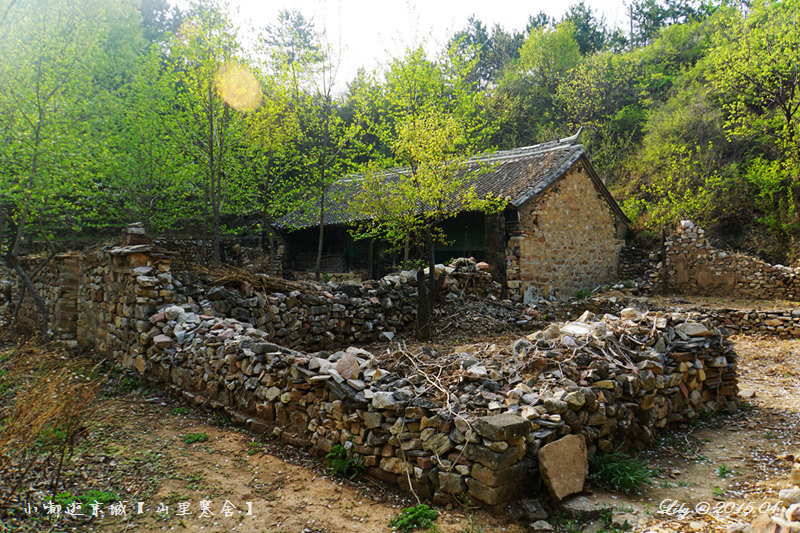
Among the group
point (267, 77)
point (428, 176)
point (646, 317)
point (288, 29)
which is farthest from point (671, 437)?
point (288, 29)

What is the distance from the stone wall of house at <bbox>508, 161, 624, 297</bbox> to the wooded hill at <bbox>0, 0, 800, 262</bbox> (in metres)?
2.24

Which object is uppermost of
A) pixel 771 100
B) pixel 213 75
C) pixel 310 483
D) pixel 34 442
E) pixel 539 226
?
pixel 771 100

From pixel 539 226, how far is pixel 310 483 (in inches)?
479

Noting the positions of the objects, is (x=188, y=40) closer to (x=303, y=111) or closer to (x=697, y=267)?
(x=303, y=111)

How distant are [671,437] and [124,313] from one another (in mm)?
8287

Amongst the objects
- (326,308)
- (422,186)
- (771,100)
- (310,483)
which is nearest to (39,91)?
(326,308)

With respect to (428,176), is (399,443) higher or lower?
lower

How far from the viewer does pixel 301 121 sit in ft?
48.6

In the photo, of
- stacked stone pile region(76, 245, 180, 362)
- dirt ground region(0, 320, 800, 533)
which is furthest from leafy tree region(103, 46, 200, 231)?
dirt ground region(0, 320, 800, 533)

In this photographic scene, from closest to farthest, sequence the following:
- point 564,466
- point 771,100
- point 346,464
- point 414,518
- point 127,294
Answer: point 414,518
point 564,466
point 346,464
point 127,294
point 771,100

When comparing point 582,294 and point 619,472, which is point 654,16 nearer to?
point 582,294

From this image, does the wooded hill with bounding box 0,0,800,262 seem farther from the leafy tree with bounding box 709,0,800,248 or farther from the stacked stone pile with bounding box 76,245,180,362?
the stacked stone pile with bounding box 76,245,180,362

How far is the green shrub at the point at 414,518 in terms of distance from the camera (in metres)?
3.43

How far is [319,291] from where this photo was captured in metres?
9.41
